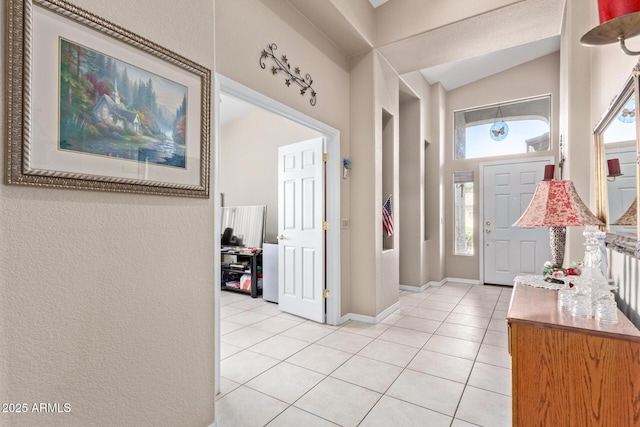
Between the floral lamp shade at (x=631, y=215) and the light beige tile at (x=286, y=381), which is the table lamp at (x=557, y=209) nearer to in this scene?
the floral lamp shade at (x=631, y=215)

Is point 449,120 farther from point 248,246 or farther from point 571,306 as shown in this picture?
point 571,306

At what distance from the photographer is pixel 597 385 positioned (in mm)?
1244

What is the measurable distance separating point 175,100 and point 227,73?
0.73m

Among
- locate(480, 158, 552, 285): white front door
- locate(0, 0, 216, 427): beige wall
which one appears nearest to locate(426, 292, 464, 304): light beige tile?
locate(480, 158, 552, 285): white front door

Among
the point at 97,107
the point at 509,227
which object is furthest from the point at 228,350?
the point at 509,227

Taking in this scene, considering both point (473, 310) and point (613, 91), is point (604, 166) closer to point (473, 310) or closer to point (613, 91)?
point (613, 91)

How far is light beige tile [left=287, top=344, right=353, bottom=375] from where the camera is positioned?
257cm

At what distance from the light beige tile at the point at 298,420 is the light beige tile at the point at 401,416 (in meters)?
0.24

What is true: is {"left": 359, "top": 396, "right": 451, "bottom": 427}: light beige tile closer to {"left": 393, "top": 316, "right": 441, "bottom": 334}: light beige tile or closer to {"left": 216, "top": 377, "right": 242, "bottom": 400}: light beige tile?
{"left": 216, "top": 377, "right": 242, "bottom": 400}: light beige tile

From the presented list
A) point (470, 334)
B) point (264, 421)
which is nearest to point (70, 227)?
point (264, 421)

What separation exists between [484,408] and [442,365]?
582 millimetres

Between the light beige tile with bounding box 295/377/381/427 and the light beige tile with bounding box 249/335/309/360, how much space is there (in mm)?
607

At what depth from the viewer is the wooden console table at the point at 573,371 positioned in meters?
1.20

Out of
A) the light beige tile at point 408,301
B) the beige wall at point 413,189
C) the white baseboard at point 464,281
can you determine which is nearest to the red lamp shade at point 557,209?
the light beige tile at point 408,301
